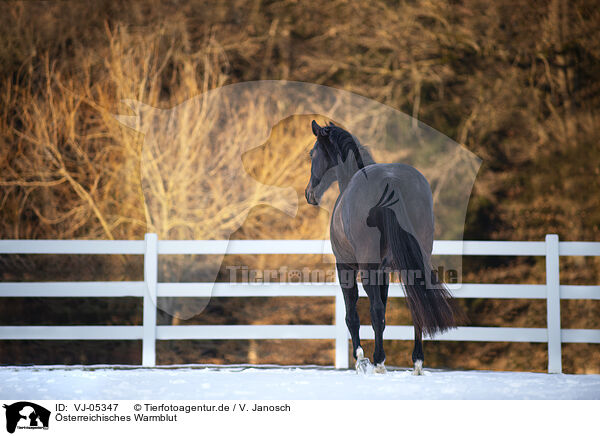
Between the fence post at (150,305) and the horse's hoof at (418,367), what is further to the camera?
the fence post at (150,305)

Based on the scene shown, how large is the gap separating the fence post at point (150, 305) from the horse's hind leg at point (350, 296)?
4.91ft

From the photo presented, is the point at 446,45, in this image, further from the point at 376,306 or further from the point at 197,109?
the point at 376,306

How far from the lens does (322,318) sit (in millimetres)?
7145

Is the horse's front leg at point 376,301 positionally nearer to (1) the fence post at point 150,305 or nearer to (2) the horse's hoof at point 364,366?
(2) the horse's hoof at point 364,366

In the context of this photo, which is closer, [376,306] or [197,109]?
[376,306]

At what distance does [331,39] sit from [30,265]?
16.3 feet

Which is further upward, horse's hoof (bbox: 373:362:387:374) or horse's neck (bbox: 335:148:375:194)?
horse's neck (bbox: 335:148:375:194)

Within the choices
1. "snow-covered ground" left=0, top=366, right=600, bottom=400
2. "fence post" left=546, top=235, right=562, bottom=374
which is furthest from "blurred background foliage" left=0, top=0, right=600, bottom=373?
"snow-covered ground" left=0, top=366, right=600, bottom=400

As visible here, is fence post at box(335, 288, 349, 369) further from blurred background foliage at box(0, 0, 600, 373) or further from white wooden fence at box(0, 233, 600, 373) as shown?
blurred background foliage at box(0, 0, 600, 373)

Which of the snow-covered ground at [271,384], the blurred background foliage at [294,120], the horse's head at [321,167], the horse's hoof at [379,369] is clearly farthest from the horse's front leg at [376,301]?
the blurred background foliage at [294,120]

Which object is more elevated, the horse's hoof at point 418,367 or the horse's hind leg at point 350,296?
the horse's hind leg at point 350,296

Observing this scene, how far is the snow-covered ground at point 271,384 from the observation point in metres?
2.74

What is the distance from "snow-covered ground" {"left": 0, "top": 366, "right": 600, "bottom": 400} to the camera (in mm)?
2744
